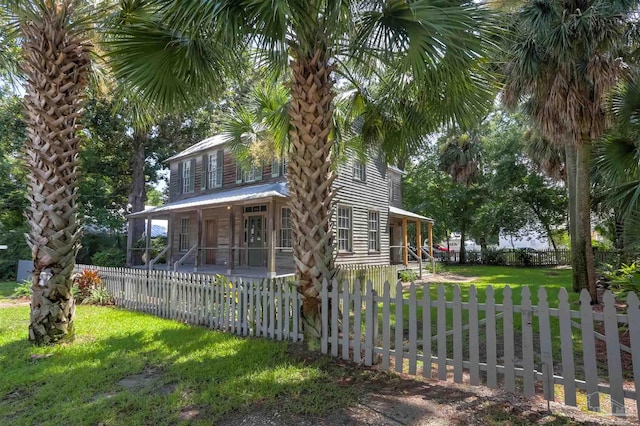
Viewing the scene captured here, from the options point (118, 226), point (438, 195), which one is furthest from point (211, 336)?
point (438, 195)

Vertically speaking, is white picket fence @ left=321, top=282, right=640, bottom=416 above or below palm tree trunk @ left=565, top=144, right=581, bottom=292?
below

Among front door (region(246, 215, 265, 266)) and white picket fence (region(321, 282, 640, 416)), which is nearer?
white picket fence (region(321, 282, 640, 416))

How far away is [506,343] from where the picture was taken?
13.8 feet

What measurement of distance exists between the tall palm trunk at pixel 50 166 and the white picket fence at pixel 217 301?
2.43 metres

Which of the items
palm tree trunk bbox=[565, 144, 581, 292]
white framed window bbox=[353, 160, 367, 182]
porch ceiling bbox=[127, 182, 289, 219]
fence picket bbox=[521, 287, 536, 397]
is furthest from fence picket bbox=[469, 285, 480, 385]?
white framed window bbox=[353, 160, 367, 182]

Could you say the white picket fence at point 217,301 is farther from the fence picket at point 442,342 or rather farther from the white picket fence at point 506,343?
the fence picket at point 442,342

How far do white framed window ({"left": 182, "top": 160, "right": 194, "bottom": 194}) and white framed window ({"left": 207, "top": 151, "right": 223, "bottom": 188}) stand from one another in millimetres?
1531

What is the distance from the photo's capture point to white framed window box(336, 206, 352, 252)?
53.2 feet

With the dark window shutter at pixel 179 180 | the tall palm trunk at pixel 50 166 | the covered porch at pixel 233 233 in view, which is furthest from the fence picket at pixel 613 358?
the dark window shutter at pixel 179 180

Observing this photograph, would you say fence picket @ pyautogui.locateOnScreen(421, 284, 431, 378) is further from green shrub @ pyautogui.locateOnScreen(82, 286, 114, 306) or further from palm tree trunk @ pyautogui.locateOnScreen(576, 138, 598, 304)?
green shrub @ pyautogui.locateOnScreen(82, 286, 114, 306)

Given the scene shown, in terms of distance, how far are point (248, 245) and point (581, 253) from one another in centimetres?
1214

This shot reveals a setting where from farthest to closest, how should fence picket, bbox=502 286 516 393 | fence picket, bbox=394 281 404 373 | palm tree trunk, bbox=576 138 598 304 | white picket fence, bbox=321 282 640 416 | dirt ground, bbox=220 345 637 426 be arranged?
palm tree trunk, bbox=576 138 598 304
fence picket, bbox=394 281 404 373
fence picket, bbox=502 286 516 393
white picket fence, bbox=321 282 640 416
dirt ground, bbox=220 345 637 426

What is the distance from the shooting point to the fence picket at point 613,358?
3.64 meters

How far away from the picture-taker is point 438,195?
98.0ft
